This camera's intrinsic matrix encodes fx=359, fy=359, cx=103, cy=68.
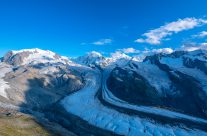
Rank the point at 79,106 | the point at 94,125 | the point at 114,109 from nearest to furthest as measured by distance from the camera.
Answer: the point at 94,125
the point at 114,109
the point at 79,106

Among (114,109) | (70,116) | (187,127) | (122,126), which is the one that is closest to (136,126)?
(122,126)

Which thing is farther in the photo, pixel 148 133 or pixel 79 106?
pixel 79 106

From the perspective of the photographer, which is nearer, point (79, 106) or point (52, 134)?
point (52, 134)

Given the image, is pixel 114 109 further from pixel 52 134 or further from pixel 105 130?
pixel 52 134

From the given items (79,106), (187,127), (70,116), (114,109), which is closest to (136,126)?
(187,127)

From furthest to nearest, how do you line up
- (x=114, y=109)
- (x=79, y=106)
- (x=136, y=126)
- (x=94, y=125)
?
1. (x=79, y=106)
2. (x=114, y=109)
3. (x=94, y=125)
4. (x=136, y=126)

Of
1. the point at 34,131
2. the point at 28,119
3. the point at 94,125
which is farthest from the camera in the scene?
the point at 94,125

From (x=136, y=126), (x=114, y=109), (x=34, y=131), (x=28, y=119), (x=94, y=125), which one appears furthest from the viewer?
(x=114, y=109)

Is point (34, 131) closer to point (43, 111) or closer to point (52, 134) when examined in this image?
point (52, 134)

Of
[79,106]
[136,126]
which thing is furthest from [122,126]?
[79,106]
